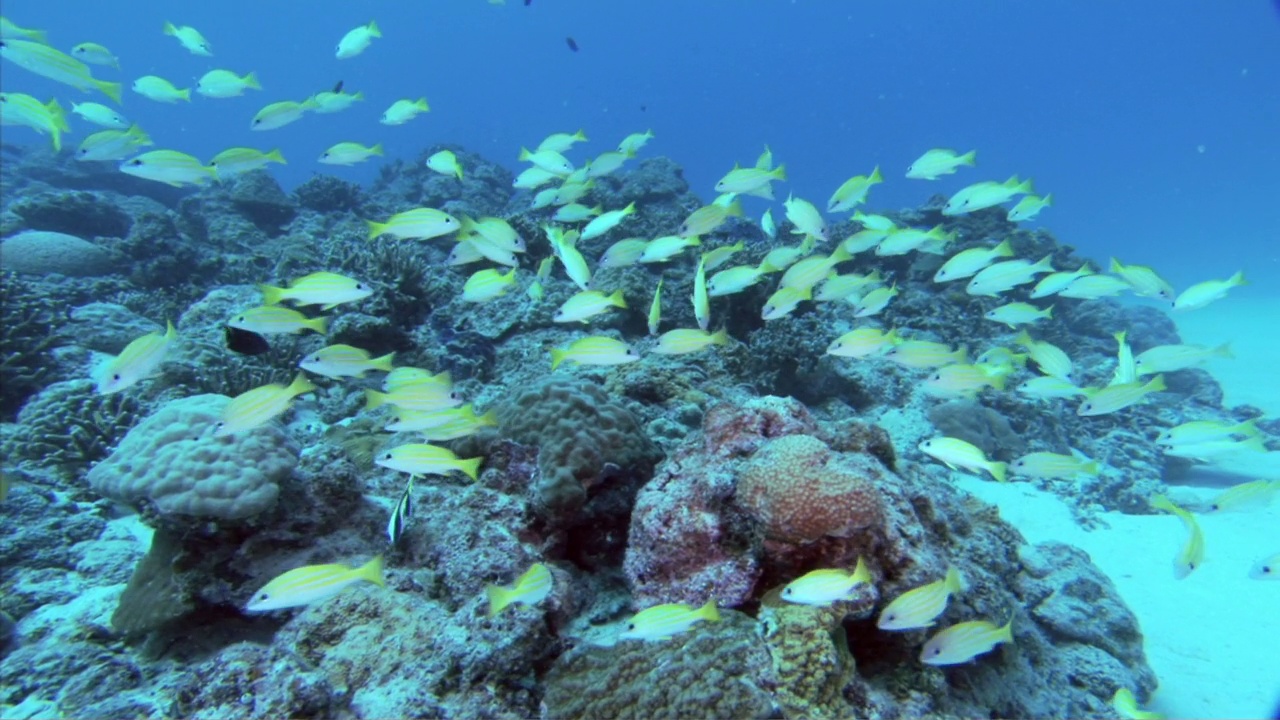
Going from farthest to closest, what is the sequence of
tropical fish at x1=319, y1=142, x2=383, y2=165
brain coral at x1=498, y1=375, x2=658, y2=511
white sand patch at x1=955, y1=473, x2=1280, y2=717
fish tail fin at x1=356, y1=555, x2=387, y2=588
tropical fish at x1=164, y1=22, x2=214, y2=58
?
tropical fish at x1=164, y1=22, x2=214, y2=58 → tropical fish at x1=319, y1=142, x2=383, y2=165 → white sand patch at x1=955, y1=473, x2=1280, y2=717 → brain coral at x1=498, y1=375, x2=658, y2=511 → fish tail fin at x1=356, y1=555, x2=387, y2=588

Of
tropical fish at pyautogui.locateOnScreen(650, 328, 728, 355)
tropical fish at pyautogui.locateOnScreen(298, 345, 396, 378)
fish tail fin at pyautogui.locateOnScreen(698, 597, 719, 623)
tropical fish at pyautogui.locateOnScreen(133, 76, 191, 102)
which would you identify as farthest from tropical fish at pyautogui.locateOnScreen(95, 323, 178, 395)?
tropical fish at pyautogui.locateOnScreen(133, 76, 191, 102)

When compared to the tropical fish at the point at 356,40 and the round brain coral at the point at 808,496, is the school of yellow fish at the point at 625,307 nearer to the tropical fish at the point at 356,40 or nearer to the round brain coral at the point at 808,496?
the tropical fish at the point at 356,40

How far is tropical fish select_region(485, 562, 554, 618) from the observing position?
2.93m

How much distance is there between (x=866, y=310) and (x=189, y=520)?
6.33 metres

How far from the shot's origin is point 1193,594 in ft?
19.7

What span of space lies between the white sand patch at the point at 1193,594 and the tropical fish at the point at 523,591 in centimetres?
527

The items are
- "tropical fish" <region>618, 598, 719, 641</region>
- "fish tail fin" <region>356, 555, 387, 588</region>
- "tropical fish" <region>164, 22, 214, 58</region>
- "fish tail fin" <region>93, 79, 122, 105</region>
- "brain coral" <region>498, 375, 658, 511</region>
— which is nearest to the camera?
"tropical fish" <region>618, 598, 719, 641</region>

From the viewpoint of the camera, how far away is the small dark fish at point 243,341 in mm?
4207

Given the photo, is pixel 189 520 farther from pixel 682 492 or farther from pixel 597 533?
pixel 682 492

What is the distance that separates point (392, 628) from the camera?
11.0ft

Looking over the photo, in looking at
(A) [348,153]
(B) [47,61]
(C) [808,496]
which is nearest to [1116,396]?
(C) [808,496]

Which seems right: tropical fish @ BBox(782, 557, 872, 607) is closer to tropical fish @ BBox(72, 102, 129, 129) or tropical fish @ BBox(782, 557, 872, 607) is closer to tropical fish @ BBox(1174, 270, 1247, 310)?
tropical fish @ BBox(1174, 270, 1247, 310)

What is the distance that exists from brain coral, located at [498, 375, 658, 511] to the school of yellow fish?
0.38 metres

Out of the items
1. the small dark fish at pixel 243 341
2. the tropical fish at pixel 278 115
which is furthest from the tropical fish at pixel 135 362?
the tropical fish at pixel 278 115
